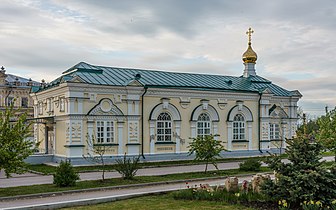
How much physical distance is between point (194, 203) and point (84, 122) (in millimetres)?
13069

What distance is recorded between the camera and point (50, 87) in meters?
25.5

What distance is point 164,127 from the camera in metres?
26.2

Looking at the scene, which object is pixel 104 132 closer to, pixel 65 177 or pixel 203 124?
pixel 203 124

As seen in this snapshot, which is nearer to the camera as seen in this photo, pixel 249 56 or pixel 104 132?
pixel 104 132

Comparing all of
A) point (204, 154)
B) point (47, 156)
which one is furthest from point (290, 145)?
point (47, 156)

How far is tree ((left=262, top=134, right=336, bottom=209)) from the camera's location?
10.2m

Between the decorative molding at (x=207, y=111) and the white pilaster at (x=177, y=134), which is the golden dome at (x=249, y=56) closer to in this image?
the decorative molding at (x=207, y=111)

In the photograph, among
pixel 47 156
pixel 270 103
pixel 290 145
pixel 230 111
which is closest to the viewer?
pixel 290 145

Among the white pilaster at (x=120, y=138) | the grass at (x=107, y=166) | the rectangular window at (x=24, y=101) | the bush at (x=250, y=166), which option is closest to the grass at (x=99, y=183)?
the bush at (x=250, y=166)

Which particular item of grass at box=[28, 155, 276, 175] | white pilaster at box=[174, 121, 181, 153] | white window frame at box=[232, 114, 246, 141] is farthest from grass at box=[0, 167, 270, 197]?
white window frame at box=[232, 114, 246, 141]

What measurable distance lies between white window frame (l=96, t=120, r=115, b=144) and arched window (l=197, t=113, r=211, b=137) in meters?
6.40

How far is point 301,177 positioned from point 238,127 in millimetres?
19133

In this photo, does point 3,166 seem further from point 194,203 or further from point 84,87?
point 84,87

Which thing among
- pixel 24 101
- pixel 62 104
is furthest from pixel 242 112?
pixel 24 101
